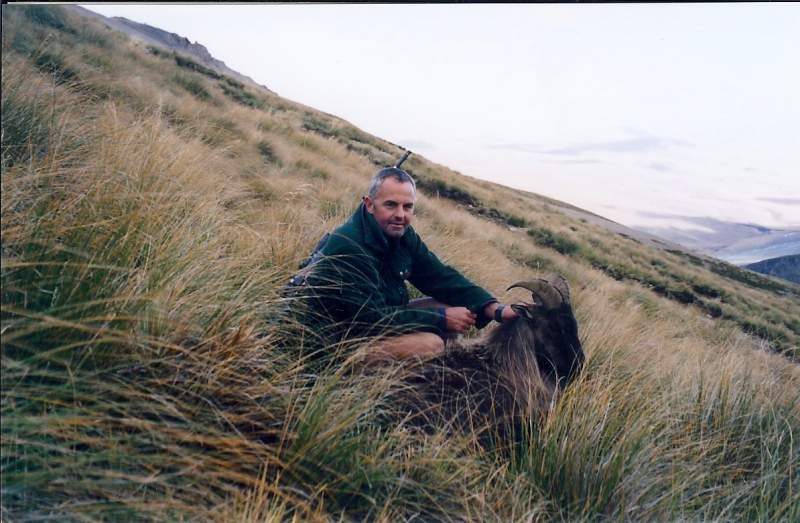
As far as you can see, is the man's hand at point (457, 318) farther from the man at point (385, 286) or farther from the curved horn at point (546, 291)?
the curved horn at point (546, 291)

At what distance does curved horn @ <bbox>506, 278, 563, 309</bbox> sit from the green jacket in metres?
0.56

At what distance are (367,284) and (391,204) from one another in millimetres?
522

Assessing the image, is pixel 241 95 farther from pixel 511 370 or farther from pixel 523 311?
pixel 511 370

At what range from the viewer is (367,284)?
3.69 meters

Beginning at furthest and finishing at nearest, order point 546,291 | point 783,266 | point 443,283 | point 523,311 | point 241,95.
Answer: point 241,95, point 783,266, point 443,283, point 523,311, point 546,291

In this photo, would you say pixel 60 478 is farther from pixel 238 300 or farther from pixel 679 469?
pixel 679 469

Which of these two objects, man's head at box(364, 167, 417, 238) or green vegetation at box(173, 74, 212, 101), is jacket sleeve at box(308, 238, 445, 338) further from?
green vegetation at box(173, 74, 212, 101)

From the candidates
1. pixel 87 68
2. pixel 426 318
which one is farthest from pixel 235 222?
pixel 87 68

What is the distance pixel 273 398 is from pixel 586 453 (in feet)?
5.23

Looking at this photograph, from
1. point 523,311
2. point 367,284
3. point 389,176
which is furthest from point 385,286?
point 523,311

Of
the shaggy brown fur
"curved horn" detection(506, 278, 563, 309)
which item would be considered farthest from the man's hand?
"curved horn" detection(506, 278, 563, 309)

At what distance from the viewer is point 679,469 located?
11.3ft

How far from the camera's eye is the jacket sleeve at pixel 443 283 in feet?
13.6

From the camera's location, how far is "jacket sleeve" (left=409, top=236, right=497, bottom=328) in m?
4.13
